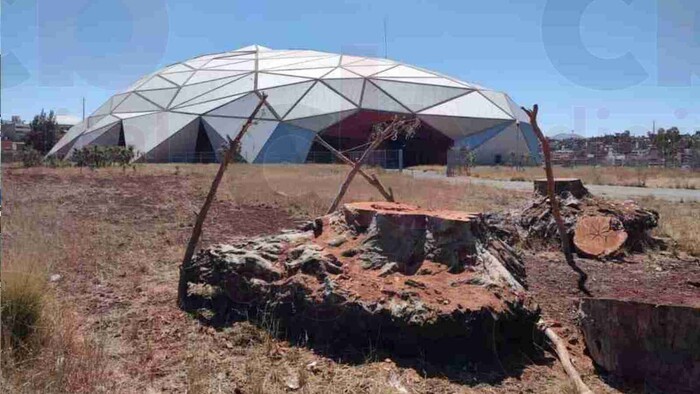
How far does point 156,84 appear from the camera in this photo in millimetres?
57312

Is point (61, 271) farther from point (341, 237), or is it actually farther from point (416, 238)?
point (416, 238)

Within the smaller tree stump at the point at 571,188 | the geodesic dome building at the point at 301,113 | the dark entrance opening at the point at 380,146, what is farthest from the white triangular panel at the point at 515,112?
the smaller tree stump at the point at 571,188

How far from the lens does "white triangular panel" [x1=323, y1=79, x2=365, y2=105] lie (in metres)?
47.7

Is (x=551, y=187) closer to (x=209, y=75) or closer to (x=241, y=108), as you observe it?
(x=241, y=108)

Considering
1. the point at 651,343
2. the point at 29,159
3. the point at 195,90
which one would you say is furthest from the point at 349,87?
the point at 651,343

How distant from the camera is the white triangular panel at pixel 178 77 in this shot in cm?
5595

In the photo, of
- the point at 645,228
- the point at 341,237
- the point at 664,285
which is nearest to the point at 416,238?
the point at 341,237

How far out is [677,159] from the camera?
40.9 m

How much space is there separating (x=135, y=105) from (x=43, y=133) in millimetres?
15068

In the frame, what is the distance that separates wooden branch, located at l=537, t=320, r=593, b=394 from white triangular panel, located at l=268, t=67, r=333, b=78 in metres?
47.7

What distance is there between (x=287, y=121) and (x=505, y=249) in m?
40.4

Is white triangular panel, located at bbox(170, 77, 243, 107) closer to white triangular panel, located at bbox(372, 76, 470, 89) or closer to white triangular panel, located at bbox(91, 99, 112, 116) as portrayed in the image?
white triangular panel, located at bbox(91, 99, 112, 116)

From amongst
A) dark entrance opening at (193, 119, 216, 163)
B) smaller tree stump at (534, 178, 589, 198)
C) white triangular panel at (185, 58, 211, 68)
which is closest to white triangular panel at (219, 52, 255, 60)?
white triangular panel at (185, 58, 211, 68)

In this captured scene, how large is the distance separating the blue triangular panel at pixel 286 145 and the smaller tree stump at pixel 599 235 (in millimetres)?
35991
